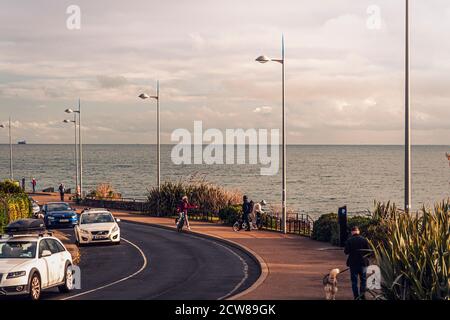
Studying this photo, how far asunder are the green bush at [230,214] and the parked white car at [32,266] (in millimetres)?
18321

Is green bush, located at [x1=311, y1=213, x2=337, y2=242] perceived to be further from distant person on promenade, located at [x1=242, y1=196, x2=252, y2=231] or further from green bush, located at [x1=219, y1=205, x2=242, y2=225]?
green bush, located at [x1=219, y1=205, x2=242, y2=225]

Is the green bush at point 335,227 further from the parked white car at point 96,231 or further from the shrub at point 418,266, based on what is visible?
the shrub at point 418,266

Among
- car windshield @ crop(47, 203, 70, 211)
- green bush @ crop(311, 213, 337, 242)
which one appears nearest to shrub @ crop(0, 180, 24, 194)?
car windshield @ crop(47, 203, 70, 211)

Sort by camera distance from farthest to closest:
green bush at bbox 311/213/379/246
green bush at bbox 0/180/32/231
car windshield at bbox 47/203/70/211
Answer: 1. car windshield at bbox 47/203/70/211
2. green bush at bbox 0/180/32/231
3. green bush at bbox 311/213/379/246

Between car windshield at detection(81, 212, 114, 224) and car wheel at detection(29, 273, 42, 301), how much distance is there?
44.5 ft

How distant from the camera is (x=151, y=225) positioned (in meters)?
39.4

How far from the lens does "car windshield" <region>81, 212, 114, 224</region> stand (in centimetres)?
3059

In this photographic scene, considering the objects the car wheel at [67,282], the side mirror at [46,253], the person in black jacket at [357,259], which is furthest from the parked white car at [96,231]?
the person in black jacket at [357,259]

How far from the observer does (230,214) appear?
37.3 meters

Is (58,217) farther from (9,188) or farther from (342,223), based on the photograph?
(342,223)

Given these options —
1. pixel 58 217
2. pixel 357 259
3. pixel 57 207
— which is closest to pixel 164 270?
pixel 357 259
